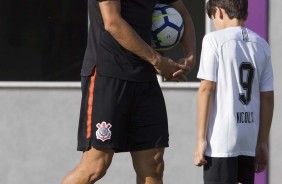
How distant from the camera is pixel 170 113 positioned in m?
7.53

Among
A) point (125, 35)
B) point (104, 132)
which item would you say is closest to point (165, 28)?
point (125, 35)

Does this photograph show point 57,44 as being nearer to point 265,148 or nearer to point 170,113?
point 170,113

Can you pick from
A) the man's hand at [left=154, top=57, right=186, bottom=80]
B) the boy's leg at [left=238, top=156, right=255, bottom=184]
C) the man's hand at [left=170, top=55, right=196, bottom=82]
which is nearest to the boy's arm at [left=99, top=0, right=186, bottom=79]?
the man's hand at [left=154, top=57, right=186, bottom=80]

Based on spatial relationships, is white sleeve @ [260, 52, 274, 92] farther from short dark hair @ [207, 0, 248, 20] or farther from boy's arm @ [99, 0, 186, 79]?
boy's arm @ [99, 0, 186, 79]

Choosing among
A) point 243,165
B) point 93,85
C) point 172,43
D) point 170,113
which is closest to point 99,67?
point 93,85

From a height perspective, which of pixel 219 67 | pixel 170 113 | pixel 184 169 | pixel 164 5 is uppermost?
pixel 164 5

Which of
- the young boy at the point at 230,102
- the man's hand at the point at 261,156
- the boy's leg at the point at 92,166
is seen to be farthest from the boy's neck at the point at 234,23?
the boy's leg at the point at 92,166

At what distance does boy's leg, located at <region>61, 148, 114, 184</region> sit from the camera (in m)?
5.30

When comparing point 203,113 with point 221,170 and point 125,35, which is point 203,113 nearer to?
point 221,170

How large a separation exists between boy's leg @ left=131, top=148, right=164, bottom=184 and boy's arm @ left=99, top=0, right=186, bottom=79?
534mm

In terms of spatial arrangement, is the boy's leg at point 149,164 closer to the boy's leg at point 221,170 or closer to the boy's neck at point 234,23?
the boy's leg at point 221,170

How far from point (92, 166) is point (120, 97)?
16.9 inches

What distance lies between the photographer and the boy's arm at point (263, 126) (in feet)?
17.6

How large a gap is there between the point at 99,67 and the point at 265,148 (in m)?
1.08
